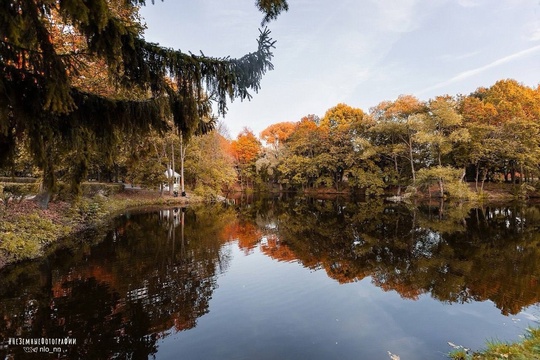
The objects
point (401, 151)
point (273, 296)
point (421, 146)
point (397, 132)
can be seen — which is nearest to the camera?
point (273, 296)

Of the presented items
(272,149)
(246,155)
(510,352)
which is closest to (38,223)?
(510,352)

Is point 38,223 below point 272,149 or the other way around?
below

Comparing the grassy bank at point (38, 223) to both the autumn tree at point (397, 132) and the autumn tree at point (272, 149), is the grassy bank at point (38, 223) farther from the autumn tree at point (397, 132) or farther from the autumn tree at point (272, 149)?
the autumn tree at point (272, 149)

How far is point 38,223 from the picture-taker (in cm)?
1311

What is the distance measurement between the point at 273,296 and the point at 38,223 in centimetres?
1112

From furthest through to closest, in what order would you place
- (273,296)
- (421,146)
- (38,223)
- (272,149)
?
1. (272,149)
2. (421,146)
3. (38,223)
4. (273,296)

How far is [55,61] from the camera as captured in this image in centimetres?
346

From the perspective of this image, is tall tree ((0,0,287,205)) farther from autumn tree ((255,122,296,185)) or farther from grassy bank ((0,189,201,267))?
autumn tree ((255,122,296,185))

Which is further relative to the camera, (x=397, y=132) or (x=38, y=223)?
(x=397, y=132)

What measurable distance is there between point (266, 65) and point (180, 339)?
17.8 feet

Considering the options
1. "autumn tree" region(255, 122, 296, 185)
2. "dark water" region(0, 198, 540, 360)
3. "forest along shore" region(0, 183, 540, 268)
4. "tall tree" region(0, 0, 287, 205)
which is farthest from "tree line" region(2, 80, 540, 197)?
"tall tree" region(0, 0, 287, 205)

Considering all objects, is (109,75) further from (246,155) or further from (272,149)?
(246,155)

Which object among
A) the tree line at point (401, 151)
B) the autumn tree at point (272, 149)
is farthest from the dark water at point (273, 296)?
the autumn tree at point (272, 149)

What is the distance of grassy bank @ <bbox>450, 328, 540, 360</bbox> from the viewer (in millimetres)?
4324
